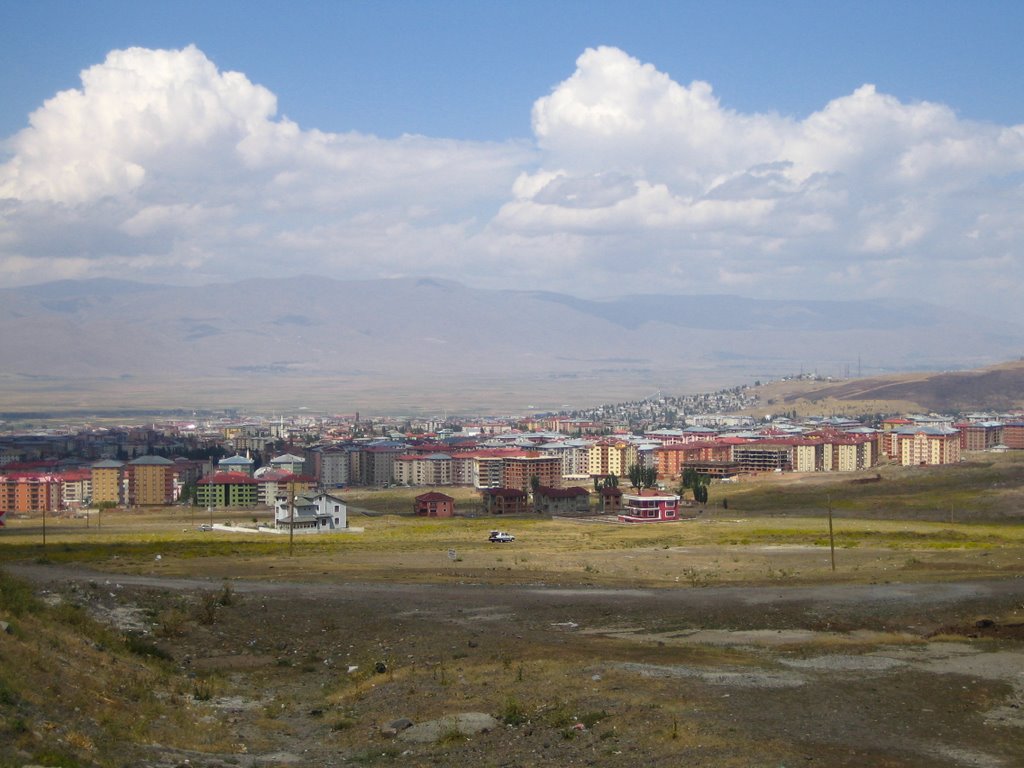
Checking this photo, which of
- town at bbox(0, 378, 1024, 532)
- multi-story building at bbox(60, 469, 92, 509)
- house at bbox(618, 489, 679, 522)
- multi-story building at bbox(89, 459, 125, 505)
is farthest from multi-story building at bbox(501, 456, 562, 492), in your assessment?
multi-story building at bbox(60, 469, 92, 509)

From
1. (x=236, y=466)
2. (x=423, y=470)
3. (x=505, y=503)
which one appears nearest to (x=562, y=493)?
(x=505, y=503)

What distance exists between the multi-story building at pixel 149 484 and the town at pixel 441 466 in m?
0.10

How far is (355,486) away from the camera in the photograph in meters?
142

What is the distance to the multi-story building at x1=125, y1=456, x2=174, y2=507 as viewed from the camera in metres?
118

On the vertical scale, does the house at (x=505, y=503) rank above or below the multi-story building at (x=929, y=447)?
below

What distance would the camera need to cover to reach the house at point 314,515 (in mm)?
74125

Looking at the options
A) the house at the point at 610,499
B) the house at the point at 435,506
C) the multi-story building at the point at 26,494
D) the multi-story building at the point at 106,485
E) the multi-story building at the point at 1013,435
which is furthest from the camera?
the multi-story building at the point at 1013,435

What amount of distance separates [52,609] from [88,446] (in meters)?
152

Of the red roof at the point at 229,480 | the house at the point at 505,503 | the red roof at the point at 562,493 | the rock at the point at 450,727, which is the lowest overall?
the house at the point at 505,503

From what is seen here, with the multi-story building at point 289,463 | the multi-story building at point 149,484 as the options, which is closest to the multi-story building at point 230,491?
the multi-story building at point 149,484

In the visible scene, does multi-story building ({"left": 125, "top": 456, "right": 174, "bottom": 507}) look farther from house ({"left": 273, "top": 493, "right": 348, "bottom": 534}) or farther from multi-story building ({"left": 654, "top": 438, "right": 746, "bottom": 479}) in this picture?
multi-story building ({"left": 654, "top": 438, "right": 746, "bottom": 479})

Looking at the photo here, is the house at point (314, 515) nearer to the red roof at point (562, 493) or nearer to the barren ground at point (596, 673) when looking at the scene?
the red roof at point (562, 493)

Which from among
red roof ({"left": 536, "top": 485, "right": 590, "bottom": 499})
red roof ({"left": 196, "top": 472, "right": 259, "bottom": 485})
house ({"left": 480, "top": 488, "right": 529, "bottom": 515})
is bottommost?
house ({"left": 480, "top": 488, "right": 529, "bottom": 515})

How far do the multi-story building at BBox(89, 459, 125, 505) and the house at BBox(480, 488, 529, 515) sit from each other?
41.3 meters
